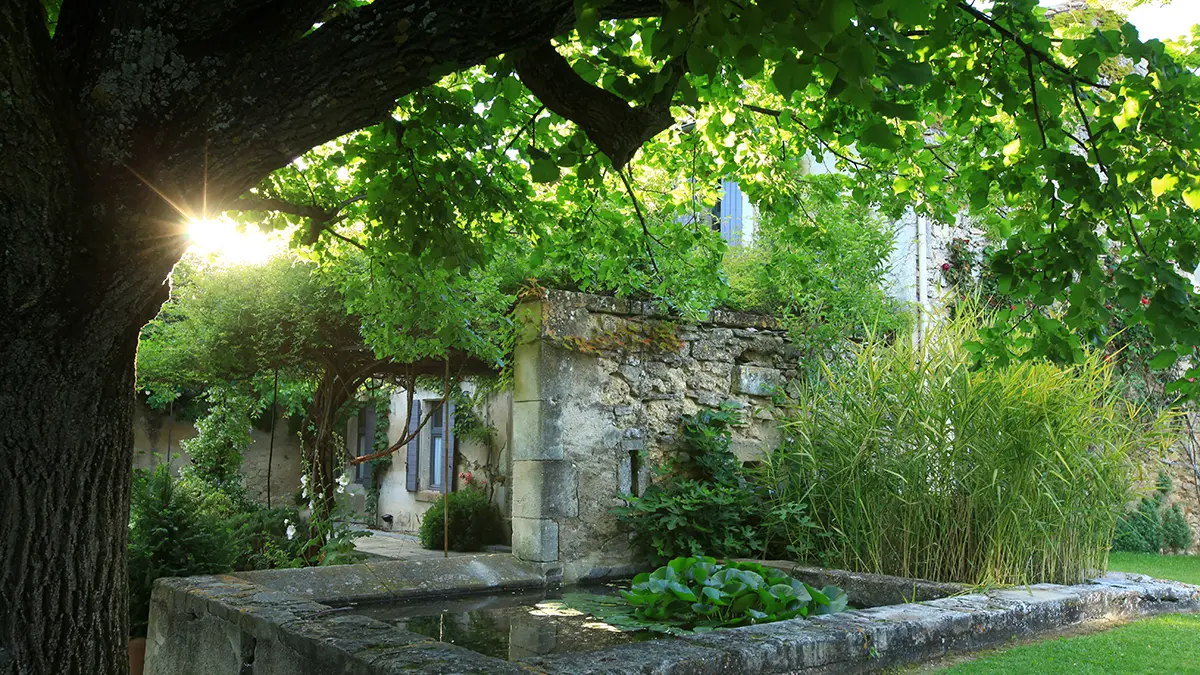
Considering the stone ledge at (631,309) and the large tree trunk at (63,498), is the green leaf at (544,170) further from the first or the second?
the stone ledge at (631,309)

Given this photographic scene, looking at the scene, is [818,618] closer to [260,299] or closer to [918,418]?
[918,418]

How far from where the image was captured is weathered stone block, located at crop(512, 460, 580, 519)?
5754 millimetres

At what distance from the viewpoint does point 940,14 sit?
7.50ft

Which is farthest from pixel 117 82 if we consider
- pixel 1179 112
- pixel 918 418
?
pixel 918 418

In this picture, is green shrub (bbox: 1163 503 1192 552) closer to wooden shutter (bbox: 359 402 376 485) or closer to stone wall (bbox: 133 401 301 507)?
wooden shutter (bbox: 359 402 376 485)

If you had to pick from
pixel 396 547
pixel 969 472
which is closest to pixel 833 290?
pixel 969 472

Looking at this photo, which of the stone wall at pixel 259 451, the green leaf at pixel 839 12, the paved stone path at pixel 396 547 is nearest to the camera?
the green leaf at pixel 839 12

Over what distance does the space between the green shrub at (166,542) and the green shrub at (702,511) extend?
96.5 inches

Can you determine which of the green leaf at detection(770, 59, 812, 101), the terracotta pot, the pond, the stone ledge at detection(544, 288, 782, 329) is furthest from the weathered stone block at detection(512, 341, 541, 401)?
the green leaf at detection(770, 59, 812, 101)

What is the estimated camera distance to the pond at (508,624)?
3.95 metres

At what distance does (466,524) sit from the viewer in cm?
879

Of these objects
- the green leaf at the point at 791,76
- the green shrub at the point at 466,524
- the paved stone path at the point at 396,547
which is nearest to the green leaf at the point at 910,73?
the green leaf at the point at 791,76

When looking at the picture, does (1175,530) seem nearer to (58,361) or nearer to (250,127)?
(250,127)

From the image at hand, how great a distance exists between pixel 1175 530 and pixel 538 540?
25.6 feet
